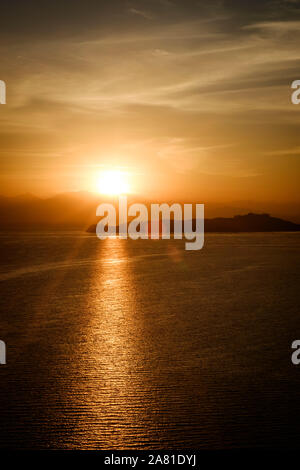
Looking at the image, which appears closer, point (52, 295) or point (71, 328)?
point (71, 328)

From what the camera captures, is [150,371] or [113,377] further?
[150,371]

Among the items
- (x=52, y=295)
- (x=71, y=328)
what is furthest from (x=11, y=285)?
(x=71, y=328)

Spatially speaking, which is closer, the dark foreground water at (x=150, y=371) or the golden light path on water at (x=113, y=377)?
the dark foreground water at (x=150, y=371)

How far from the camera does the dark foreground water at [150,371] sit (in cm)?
786

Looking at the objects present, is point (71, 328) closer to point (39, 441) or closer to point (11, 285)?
point (39, 441)

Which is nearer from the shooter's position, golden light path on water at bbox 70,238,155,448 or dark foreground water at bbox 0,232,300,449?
dark foreground water at bbox 0,232,300,449

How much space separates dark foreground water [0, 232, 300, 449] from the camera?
7855 mm

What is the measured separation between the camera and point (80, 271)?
37438mm

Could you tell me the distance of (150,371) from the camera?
440 inches

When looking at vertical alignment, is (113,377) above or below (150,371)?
below

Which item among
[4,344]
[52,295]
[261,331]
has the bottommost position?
[4,344]
